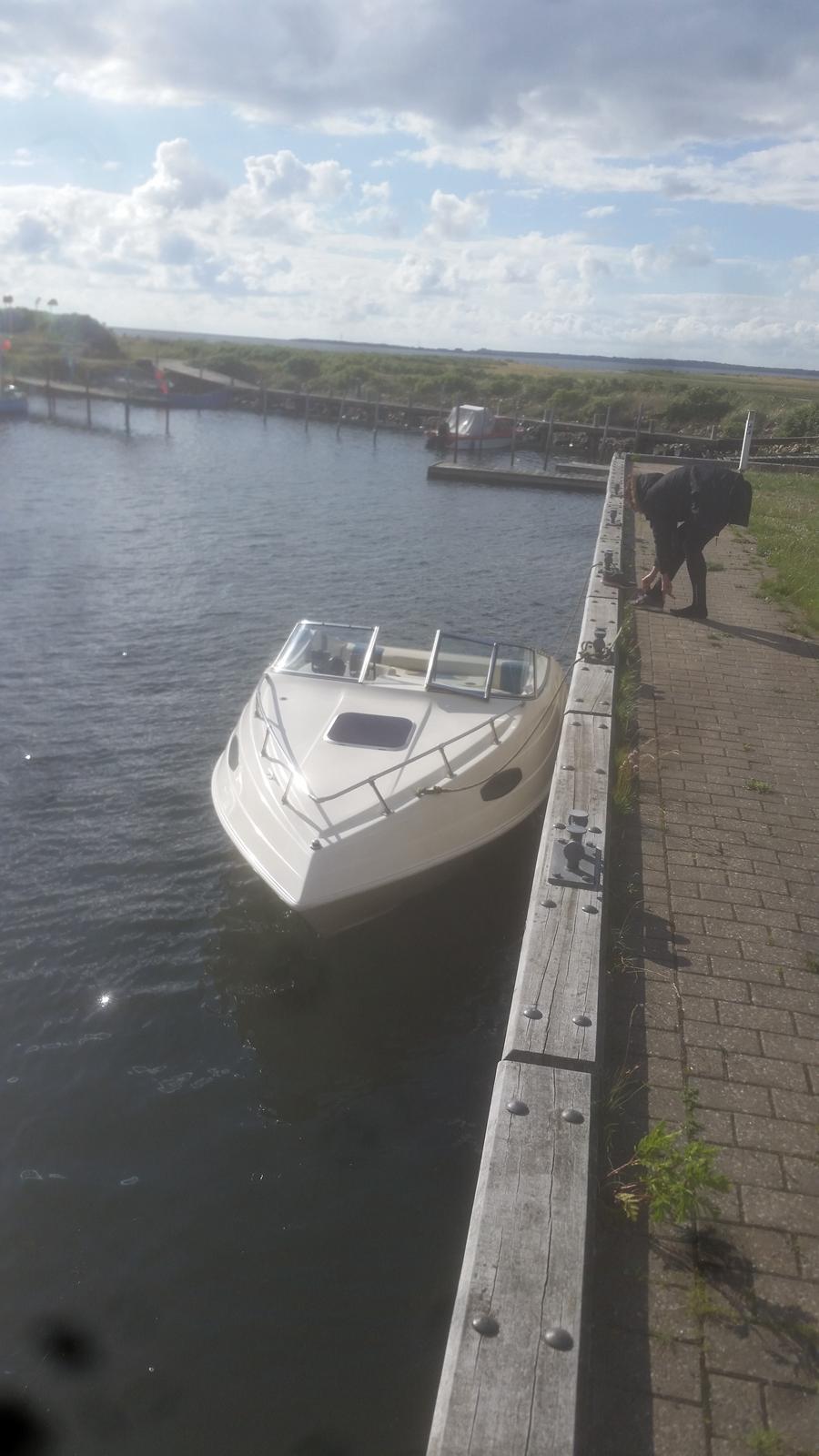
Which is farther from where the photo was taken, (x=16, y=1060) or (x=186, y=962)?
(x=186, y=962)

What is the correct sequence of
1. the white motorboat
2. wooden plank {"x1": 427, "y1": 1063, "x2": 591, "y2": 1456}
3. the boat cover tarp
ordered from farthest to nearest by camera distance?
1. the boat cover tarp
2. the white motorboat
3. wooden plank {"x1": 427, "y1": 1063, "x2": 591, "y2": 1456}

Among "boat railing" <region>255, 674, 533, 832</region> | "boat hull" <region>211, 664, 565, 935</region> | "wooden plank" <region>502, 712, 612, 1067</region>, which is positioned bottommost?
"boat hull" <region>211, 664, 565, 935</region>

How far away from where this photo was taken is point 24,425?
5369cm

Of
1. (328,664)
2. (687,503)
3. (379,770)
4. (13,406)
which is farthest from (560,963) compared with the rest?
(13,406)

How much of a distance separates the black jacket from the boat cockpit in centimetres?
268

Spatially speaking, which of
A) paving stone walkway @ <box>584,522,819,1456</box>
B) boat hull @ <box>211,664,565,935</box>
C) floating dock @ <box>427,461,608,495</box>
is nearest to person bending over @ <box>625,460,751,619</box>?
boat hull @ <box>211,664,565,935</box>

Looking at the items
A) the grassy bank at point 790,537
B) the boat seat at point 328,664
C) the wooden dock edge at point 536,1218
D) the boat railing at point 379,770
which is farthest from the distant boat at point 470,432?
the wooden dock edge at point 536,1218

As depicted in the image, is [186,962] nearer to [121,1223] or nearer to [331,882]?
[331,882]

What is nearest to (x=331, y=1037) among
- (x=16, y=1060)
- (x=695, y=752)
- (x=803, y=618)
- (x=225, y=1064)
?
(x=225, y=1064)

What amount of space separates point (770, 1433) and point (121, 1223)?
14.6 feet

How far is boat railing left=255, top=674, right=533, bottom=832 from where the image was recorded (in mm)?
8703

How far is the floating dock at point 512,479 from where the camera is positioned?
132ft

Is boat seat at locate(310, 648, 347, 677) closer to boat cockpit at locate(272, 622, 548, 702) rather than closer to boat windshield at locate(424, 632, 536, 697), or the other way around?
boat cockpit at locate(272, 622, 548, 702)

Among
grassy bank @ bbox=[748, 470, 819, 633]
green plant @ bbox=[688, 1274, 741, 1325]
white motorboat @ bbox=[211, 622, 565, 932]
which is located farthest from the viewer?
grassy bank @ bbox=[748, 470, 819, 633]
